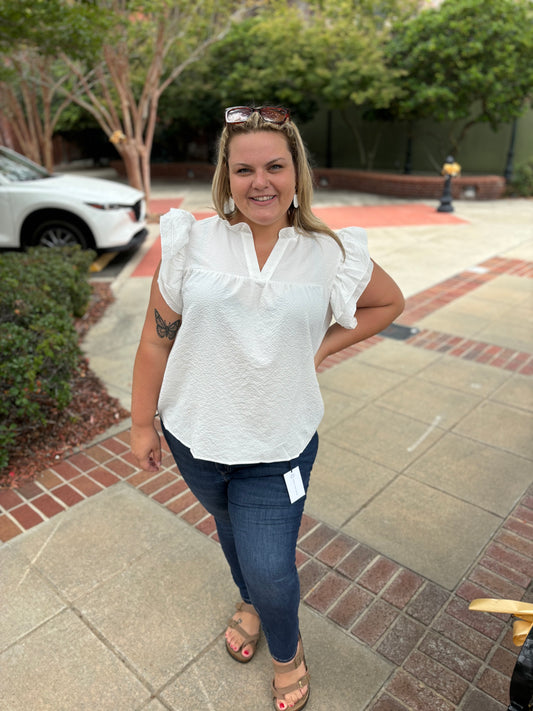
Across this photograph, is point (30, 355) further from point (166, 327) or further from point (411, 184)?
point (411, 184)

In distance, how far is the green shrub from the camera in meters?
15.2

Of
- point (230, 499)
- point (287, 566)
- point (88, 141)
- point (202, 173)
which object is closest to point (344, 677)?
point (287, 566)

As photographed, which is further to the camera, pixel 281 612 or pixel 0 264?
pixel 0 264

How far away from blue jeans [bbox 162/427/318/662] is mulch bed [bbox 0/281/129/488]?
80.2 inches

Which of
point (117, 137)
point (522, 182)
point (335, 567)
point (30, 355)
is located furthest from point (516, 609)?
point (522, 182)

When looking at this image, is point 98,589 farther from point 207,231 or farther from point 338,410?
point 338,410

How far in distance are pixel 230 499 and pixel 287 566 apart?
0.28m

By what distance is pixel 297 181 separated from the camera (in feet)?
5.97

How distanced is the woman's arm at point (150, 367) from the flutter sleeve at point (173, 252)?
0.15 feet

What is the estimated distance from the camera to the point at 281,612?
184cm

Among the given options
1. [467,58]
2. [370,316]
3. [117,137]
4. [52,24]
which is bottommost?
[370,316]

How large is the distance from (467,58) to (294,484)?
1515cm

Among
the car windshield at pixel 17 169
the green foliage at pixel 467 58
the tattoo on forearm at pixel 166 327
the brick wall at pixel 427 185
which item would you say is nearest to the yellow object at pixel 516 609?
the tattoo on forearm at pixel 166 327

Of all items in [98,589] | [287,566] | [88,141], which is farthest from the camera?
[88,141]
